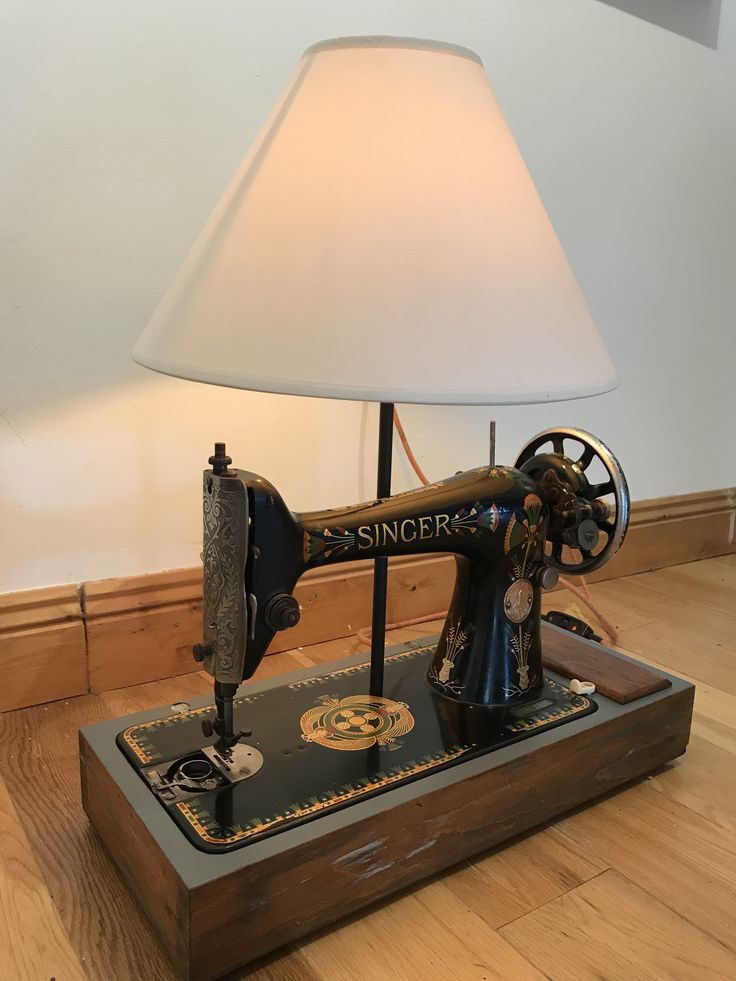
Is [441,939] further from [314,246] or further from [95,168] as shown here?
[95,168]

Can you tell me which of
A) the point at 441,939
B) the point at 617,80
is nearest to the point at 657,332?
the point at 617,80

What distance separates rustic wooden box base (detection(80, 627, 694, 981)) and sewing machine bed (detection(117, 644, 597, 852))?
0.01 meters

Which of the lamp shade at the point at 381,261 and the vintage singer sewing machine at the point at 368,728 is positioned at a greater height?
the lamp shade at the point at 381,261

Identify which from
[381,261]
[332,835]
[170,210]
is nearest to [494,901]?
[332,835]

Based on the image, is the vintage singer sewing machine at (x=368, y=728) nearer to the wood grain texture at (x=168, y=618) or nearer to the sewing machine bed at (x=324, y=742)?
the sewing machine bed at (x=324, y=742)

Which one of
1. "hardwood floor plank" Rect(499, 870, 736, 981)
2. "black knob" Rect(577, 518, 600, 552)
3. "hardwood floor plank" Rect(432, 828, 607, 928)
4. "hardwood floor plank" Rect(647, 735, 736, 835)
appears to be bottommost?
"hardwood floor plank" Rect(499, 870, 736, 981)

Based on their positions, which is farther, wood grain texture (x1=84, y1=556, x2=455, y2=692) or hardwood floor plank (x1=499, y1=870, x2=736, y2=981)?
wood grain texture (x1=84, y1=556, x2=455, y2=692)

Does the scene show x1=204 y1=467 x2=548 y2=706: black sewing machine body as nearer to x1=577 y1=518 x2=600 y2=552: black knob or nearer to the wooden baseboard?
x1=577 y1=518 x2=600 y2=552: black knob

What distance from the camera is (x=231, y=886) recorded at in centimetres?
64

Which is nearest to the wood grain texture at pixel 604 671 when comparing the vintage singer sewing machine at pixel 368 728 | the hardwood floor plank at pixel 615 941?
the vintage singer sewing machine at pixel 368 728

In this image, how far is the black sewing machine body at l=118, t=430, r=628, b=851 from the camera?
720mm

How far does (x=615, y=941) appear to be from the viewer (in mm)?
728

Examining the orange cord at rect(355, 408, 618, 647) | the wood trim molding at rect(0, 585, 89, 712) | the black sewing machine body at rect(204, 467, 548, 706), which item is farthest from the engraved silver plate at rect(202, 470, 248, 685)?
the orange cord at rect(355, 408, 618, 647)

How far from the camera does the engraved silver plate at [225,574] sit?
27.8 inches
